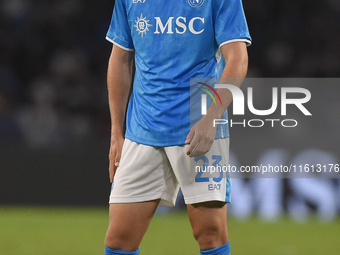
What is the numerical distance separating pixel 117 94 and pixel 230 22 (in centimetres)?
57

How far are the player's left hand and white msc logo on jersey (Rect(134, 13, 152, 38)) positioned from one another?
0.45 metres

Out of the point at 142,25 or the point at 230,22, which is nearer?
the point at 230,22

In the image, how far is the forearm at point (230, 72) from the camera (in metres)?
1.91

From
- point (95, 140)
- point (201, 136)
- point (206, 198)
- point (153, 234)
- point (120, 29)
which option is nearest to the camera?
point (201, 136)

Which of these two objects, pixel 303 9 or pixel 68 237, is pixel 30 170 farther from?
pixel 303 9

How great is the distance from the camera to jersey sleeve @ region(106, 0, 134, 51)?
2197mm

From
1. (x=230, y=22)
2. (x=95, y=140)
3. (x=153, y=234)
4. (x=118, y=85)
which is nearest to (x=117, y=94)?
(x=118, y=85)

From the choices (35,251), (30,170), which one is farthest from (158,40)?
(30,170)

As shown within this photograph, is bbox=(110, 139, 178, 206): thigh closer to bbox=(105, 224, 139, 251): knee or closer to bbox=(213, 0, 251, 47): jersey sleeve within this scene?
bbox=(105, 224, 139, 251): knee

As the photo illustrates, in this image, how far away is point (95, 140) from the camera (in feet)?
18.7

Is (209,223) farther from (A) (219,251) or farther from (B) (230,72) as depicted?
(B) (230,72)

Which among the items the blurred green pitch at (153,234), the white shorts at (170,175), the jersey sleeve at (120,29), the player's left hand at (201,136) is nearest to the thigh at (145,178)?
the white shorts at (170,175)

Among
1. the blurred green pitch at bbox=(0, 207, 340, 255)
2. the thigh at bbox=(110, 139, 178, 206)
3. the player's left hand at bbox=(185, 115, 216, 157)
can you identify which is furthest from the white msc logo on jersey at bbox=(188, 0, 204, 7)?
the blurred green pitch at bbox=(0, 207, 340, 255)

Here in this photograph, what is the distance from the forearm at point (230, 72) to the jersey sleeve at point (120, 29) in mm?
442
